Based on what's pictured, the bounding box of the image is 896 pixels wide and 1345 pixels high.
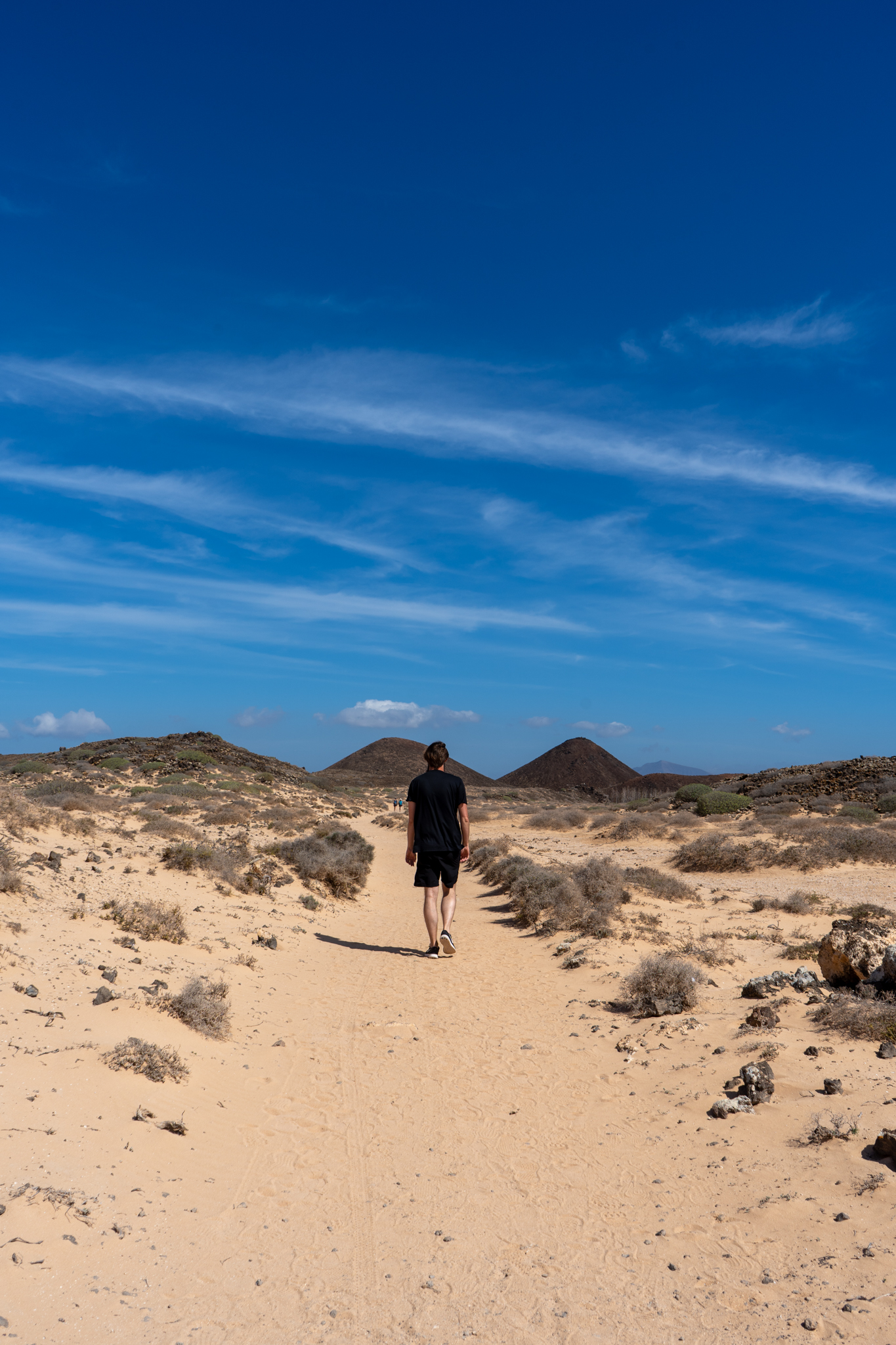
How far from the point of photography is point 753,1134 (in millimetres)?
4820

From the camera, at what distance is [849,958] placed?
696 cm

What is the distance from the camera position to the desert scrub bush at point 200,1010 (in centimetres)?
635

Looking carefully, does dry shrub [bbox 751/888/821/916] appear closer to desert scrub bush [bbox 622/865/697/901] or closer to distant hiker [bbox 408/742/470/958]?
desert scrub bush [bbox 622/865/697/901]

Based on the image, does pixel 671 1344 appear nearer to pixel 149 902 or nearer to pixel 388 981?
pixel 388 981

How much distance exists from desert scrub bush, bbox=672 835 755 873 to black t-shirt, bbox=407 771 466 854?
1003cm

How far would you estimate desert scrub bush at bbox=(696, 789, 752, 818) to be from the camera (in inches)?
1083

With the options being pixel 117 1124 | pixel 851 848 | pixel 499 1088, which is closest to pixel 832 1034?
pixel 499 1088

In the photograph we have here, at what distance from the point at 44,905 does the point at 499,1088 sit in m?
5.34

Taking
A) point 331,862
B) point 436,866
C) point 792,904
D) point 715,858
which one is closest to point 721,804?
point 715,858

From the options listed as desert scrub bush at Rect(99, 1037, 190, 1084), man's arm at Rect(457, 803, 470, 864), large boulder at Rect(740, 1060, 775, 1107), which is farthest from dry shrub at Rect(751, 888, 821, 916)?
desert scrub bush at Rect(99, 1037, 190, 1084)

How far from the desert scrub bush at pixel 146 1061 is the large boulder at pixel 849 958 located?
5.67m

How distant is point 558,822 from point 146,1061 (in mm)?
24288

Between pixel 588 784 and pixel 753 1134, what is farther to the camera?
pixel 588 784

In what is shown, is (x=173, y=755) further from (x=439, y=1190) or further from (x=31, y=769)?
(x=439, y=1190)
